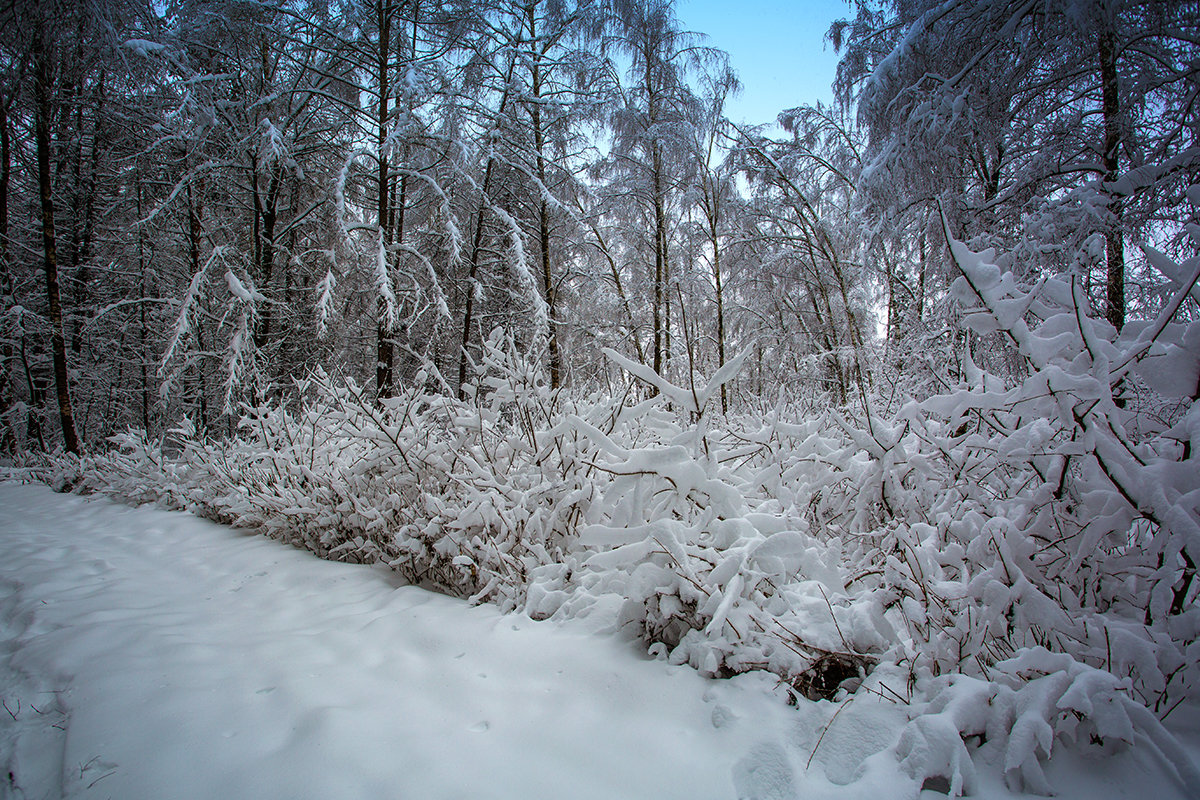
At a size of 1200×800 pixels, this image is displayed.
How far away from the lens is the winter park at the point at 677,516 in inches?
42.6

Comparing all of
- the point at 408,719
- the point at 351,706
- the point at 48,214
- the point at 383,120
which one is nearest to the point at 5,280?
the point at 48,214

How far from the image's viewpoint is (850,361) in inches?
307

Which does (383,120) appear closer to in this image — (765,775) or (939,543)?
(939,543)

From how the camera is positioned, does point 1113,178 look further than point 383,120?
No

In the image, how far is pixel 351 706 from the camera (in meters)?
1.34

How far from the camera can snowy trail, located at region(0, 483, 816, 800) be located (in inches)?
42.7

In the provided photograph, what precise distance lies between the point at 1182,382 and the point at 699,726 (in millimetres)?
1514

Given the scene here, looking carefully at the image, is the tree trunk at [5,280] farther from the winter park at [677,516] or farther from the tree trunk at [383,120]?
the tree trunk at [383,120]

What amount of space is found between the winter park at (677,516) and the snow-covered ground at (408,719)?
0.01 meters

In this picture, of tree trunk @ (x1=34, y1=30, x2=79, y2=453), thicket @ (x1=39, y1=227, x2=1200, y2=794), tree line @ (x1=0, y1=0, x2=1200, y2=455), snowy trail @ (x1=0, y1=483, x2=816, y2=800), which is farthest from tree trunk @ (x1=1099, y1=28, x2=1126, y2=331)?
tree trunk @ (x1=34, y1=30, x2=79, y2=453)

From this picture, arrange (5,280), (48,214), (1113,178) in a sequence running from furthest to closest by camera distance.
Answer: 1. (5,280)
2. (48,214)
3. (1113,178)

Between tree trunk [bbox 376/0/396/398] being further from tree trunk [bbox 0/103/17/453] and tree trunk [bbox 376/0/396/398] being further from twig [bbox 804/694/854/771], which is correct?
twig [bbox 804/694/854/771]

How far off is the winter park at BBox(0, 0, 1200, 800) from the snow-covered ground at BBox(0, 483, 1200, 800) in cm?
1

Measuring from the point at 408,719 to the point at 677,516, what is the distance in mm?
1214
